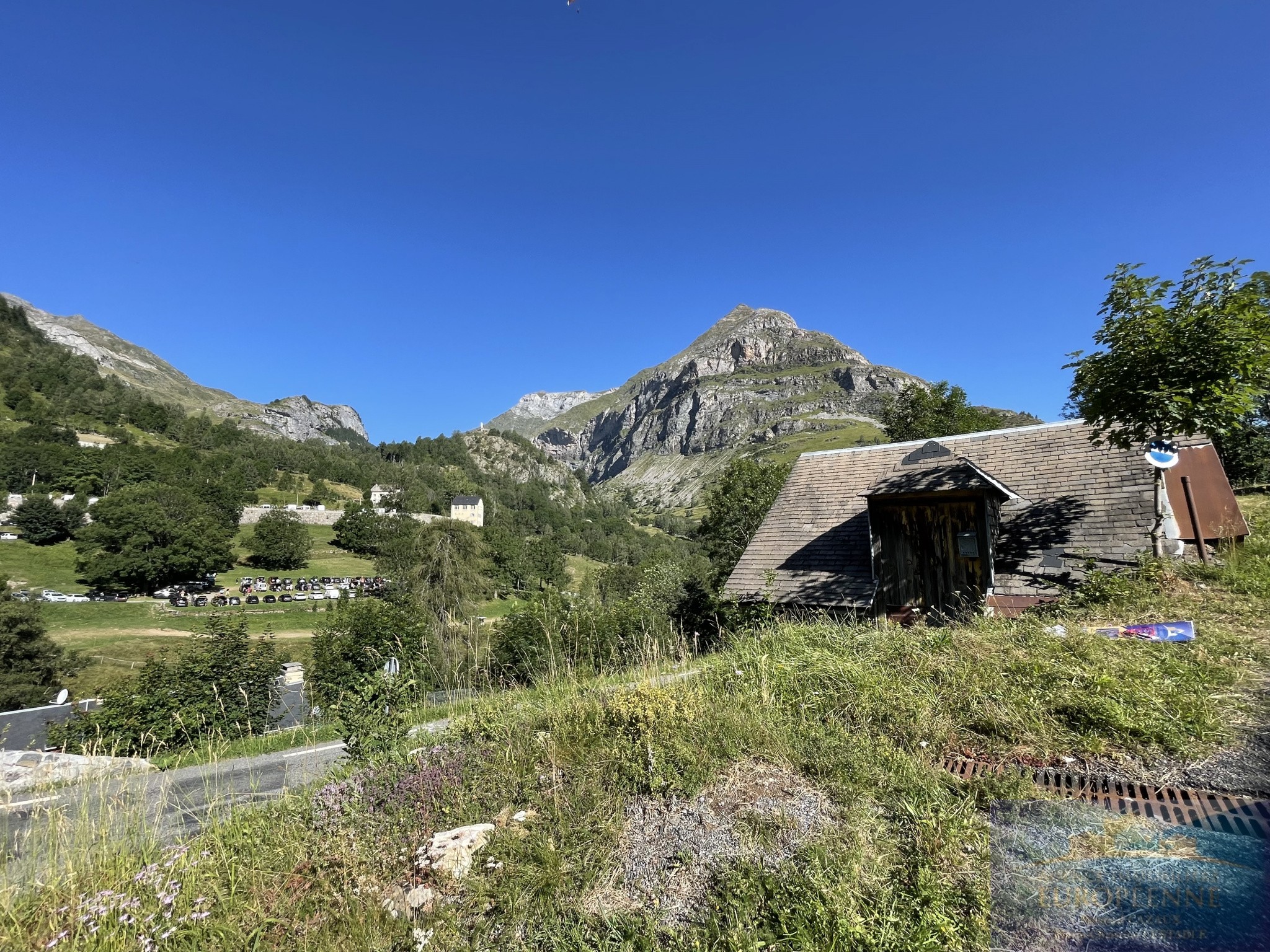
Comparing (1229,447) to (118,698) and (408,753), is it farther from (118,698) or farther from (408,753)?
(118,698)

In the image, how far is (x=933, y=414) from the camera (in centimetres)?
3047

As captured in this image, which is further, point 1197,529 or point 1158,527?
point 1158,527

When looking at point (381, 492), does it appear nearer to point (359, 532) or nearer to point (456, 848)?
point (359, 532)

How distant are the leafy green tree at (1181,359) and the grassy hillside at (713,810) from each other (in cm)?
355

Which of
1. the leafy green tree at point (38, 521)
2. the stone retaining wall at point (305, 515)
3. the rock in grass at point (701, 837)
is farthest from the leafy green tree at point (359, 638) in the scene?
the stone retaining wall at point (305, 515)

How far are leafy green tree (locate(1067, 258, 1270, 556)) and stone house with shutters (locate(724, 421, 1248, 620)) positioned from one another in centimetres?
96

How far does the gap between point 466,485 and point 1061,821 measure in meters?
157

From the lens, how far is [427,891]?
10.4 ft

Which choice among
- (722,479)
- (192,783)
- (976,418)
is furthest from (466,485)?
(192,783)

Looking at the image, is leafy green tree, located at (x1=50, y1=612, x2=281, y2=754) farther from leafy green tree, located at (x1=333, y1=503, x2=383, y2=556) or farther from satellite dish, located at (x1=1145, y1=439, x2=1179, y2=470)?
leafy green tree, located at (x1=333, y1=503, x2=383, y2=556)

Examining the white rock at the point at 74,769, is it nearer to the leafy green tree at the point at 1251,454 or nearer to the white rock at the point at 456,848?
the white rock at the point at 456,848

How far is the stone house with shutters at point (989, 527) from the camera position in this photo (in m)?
9.41

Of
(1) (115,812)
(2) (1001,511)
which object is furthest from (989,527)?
(1) (115,812)

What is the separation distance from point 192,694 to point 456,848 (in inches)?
543
